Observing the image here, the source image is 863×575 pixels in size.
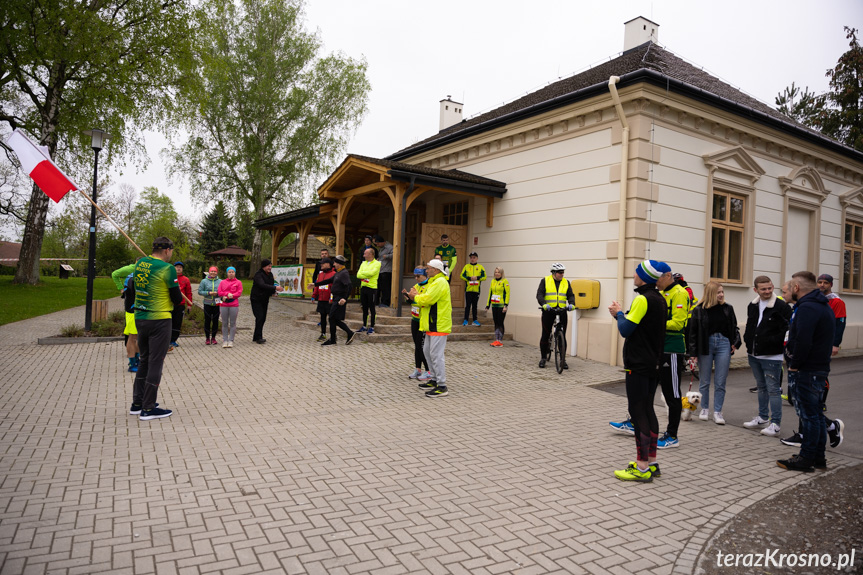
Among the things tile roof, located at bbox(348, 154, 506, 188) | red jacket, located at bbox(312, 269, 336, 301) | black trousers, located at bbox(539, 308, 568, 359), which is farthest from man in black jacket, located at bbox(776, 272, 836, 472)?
tile roof, located at bbox(348, 154, 506, 188)

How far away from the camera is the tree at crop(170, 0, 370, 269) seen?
95.0ft

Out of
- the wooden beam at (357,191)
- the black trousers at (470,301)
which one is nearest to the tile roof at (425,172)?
the wooden beam at (357,191)

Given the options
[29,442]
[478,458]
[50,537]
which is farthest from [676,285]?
[29,442]

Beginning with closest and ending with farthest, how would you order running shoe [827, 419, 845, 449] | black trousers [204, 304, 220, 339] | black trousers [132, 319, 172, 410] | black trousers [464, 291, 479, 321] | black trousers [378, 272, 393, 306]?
running shoe [827, 419, 845, 449] → black trousers [132, 319, 172, 410] → black trousers [204, 304, 220, 339] → black trousers [464, 291, 479, 321] → black trousers [378, 272, 393, 306]

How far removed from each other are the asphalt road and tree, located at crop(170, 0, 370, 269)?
25.9 meters

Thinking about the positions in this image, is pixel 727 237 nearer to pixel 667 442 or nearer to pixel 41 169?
pixel 667 442

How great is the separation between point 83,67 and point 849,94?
28623mm

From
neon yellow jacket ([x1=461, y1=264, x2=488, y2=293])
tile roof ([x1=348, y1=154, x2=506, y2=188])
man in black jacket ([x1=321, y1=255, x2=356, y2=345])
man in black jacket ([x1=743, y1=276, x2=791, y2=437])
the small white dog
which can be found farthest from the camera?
neon yellow jacket ([x1=461, y1=264, x2=488, y2=293])

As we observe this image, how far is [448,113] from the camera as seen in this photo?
21.5m

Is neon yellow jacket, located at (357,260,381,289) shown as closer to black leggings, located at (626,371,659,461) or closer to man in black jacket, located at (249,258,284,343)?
man in black jacket, located at (249,258,284,343)

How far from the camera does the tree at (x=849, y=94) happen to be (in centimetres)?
1972

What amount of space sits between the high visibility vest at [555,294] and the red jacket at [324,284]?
450 centimetres

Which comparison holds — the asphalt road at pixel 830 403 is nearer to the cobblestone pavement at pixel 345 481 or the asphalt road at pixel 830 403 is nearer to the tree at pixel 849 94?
A: the cobblestone pavement at pixel 345 481

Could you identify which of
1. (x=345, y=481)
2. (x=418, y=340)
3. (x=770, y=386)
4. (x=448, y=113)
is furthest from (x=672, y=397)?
(x=448, y=113)
